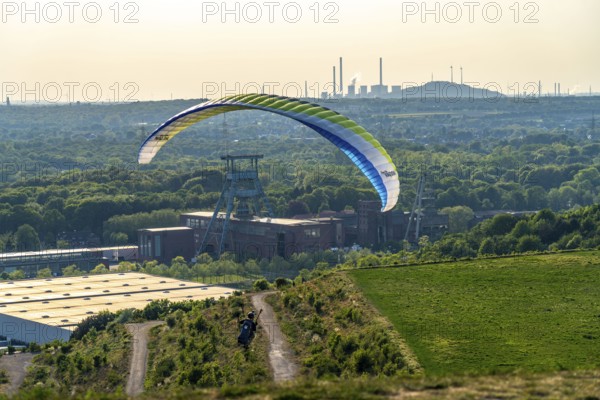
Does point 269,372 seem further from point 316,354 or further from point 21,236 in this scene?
point 21,236

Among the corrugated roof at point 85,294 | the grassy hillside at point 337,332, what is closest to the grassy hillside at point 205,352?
the grassy hillside at point 337,332

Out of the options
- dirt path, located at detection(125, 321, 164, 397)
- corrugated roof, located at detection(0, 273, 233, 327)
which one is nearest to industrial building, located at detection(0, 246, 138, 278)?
corrugated roof, located at detection(0, 273, 233, 327)

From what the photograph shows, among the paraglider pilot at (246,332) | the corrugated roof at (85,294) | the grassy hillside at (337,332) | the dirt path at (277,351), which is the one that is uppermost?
the paraglider pilot at (246,332)

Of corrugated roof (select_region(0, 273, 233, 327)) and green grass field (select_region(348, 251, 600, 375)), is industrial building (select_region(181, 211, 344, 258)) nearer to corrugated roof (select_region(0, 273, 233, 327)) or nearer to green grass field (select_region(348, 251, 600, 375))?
corrugated roof (select_region(0, 273, 233, 327))

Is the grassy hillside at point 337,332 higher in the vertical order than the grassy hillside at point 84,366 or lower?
higher

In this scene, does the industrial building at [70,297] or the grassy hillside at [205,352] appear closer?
the grassy hillside at [205,352]

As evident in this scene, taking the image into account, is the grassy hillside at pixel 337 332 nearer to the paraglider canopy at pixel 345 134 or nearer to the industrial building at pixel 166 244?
the paraglider canopy at pixel 345 134

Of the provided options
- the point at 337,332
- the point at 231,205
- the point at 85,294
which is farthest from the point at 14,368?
the point at 231,205
